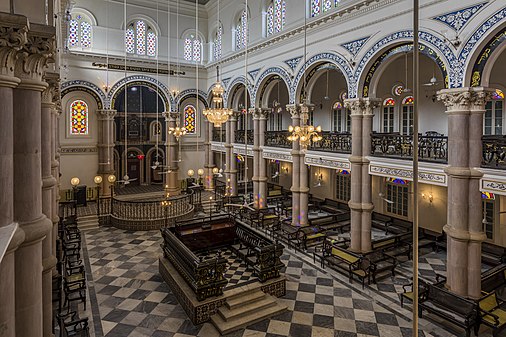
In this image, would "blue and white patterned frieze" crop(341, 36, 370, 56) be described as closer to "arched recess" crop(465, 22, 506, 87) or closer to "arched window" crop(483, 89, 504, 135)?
"arched recess" crop(465, 22, 506, 87)

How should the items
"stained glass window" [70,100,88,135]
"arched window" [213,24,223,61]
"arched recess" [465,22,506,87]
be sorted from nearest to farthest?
"arched recess" [465,22,506,87], "stained glass window" [70,100,88,135], "arched window" [213,24,223,61]

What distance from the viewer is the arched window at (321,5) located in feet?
44.6

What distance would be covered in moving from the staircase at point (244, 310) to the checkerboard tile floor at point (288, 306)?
17cm

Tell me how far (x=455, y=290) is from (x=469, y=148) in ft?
13.2

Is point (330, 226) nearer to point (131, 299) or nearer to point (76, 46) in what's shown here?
point (131, 299)

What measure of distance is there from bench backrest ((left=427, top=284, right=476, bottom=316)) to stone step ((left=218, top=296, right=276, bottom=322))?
168 inches

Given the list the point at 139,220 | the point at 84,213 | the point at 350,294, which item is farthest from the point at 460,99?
the point at 84,213

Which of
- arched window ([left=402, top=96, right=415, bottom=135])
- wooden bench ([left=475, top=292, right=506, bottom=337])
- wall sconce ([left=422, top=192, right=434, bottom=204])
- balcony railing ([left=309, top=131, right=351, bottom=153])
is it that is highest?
arched window ([left=402, top=96, right=415, bottom=135])

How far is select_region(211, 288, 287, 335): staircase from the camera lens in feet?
27.3

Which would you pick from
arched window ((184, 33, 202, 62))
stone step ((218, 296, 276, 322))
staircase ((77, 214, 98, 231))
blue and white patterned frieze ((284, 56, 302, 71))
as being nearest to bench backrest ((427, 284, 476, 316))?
stone step ((218, 296, 276, 322))

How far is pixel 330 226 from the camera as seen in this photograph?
1636 cm

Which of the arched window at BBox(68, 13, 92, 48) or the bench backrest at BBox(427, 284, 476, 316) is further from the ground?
the arched window at BBox(68, 13, 92, 48)

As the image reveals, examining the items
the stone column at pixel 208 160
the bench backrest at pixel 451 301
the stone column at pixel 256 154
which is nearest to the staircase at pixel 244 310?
the bench backrest at pixel 451 301

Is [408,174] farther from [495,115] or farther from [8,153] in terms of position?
[8,153]
